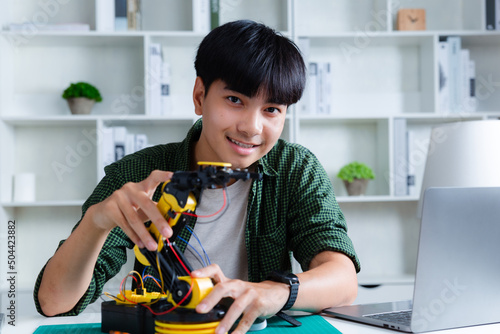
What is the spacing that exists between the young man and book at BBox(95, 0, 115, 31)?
1.29 meters

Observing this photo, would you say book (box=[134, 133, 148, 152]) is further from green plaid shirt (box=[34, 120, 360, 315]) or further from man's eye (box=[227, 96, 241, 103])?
man's eye (box=[227, 96, 241, 103])

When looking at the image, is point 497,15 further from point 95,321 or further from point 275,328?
point 95,321

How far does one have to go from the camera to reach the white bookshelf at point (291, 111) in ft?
8.54

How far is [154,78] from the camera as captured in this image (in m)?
2.55

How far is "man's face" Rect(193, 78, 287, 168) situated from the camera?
118 centimetres

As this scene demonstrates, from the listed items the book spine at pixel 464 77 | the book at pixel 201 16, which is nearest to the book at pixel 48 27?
the book at pixel 201 16

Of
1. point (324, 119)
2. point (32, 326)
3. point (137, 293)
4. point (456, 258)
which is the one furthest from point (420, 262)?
point (324, 119)

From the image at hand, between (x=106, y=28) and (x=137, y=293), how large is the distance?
74.9 inches

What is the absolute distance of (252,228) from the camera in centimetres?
138

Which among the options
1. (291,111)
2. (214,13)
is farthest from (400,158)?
(214,13)

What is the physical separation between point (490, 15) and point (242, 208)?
6.36 feet

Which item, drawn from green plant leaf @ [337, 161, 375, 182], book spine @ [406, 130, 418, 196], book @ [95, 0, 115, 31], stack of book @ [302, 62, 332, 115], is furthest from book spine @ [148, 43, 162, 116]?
book spine @ [406, 130, 418, 196]

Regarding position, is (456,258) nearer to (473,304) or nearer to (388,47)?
(473,304)

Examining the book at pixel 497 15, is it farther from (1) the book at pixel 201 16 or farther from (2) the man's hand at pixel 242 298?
(2) the man's hand at pixel 242 298
